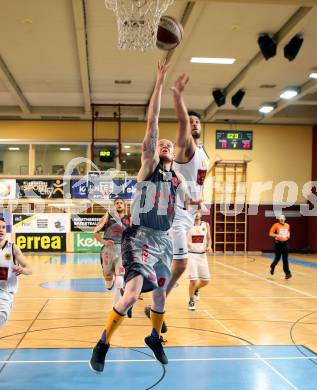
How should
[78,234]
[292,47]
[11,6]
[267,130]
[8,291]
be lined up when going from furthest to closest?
[267,130] < [78,234] < [292,47] < [11,6] < [8,291]

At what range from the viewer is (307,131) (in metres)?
22.9

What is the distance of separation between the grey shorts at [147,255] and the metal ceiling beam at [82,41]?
7503 millimetres

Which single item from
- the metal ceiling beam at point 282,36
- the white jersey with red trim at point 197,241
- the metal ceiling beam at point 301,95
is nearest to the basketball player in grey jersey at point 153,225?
the white jersey with red trim at point 197,241

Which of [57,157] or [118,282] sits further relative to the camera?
[57,157]

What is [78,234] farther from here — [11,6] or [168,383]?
[168,383]

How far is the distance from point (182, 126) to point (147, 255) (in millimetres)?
1302

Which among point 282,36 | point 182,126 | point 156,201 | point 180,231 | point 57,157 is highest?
point 282,36

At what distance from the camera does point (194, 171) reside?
530cm

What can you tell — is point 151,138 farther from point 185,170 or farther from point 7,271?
point 7,271

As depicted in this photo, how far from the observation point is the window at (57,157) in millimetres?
21266

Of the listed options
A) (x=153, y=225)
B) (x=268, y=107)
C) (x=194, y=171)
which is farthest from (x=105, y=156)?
(x=153, y=225)

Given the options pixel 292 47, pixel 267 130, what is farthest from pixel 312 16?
pixel 267 130

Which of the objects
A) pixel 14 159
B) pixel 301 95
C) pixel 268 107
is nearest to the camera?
pixel 301 95

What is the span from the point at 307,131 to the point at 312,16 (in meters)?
12.1
